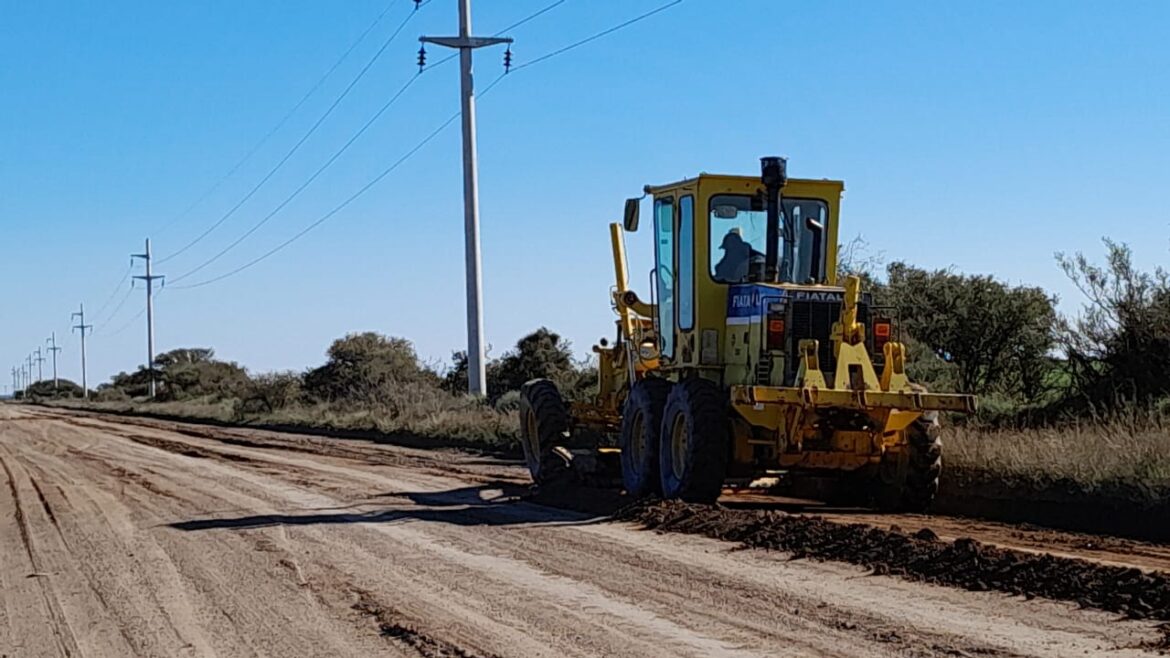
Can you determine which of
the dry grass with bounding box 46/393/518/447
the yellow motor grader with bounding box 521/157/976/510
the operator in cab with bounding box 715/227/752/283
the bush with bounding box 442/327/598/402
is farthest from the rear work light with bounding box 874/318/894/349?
the bush with bounding box 442/327/598/402

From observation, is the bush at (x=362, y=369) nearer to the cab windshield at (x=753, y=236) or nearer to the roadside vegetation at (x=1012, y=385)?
the roadside vegetation at (x=1012, y=385)

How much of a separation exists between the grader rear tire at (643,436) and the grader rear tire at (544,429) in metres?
1.47

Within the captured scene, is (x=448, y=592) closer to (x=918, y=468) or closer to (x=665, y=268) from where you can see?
(x=918, y=468)

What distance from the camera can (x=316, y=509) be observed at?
15141 mm

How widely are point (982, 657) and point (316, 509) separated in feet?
30.9

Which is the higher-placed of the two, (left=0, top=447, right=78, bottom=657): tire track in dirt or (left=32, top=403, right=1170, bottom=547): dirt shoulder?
(left=32, top=403, right=1170, bottom=547): dirt shoulder

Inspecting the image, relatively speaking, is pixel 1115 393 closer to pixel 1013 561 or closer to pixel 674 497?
pixel 674 497

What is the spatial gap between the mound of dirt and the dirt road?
0.22 metres

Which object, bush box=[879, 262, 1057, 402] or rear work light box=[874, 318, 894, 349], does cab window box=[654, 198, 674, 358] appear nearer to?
rear work light box=[874, 318, 894, 349]

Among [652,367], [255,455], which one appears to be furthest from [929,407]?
[255,455]

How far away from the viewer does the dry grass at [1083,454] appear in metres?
12.6

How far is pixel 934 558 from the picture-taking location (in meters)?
9.83

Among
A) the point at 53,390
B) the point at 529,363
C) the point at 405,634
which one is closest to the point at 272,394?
the point at 529,363

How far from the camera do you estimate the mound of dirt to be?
332 inches
